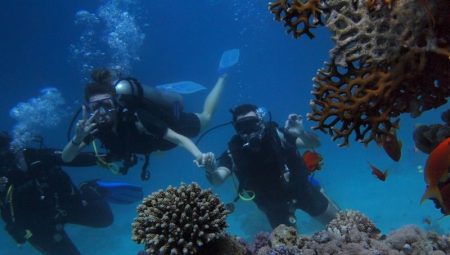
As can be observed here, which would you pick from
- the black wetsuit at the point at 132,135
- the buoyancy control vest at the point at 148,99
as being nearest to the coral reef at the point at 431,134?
the black wetsuit at the point at 132,135

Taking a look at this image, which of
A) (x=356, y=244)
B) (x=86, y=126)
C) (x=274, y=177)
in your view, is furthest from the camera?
(x=86, y=126)

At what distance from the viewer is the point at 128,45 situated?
40.8m

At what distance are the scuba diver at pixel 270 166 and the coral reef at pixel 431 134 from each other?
3.72 meters

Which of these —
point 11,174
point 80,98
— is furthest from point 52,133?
point 11,174

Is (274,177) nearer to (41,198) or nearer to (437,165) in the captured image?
(437,165)

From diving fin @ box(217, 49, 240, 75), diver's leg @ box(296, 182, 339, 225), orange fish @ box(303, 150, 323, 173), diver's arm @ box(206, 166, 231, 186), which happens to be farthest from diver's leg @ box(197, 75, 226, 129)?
orange fish @ box(303, 150, 323, 173)

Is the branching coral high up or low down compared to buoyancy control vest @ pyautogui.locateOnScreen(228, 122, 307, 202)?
down

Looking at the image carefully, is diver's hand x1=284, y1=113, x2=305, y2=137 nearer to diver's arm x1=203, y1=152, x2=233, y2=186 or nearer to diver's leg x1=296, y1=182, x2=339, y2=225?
diver's leg x1=296, y1=182, x2=339, y2=225

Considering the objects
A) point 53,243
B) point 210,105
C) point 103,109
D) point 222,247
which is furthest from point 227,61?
point 222,247

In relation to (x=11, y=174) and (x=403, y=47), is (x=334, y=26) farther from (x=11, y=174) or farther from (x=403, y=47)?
(x=11, y=174)

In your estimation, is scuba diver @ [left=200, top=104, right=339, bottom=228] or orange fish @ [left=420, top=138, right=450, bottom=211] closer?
orange fish @ [left=420, top=138, right=450, bottom=211]

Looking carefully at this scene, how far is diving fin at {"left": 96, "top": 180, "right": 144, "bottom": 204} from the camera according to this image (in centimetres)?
1090

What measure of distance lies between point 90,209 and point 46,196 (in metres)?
1.50

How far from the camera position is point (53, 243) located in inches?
422
